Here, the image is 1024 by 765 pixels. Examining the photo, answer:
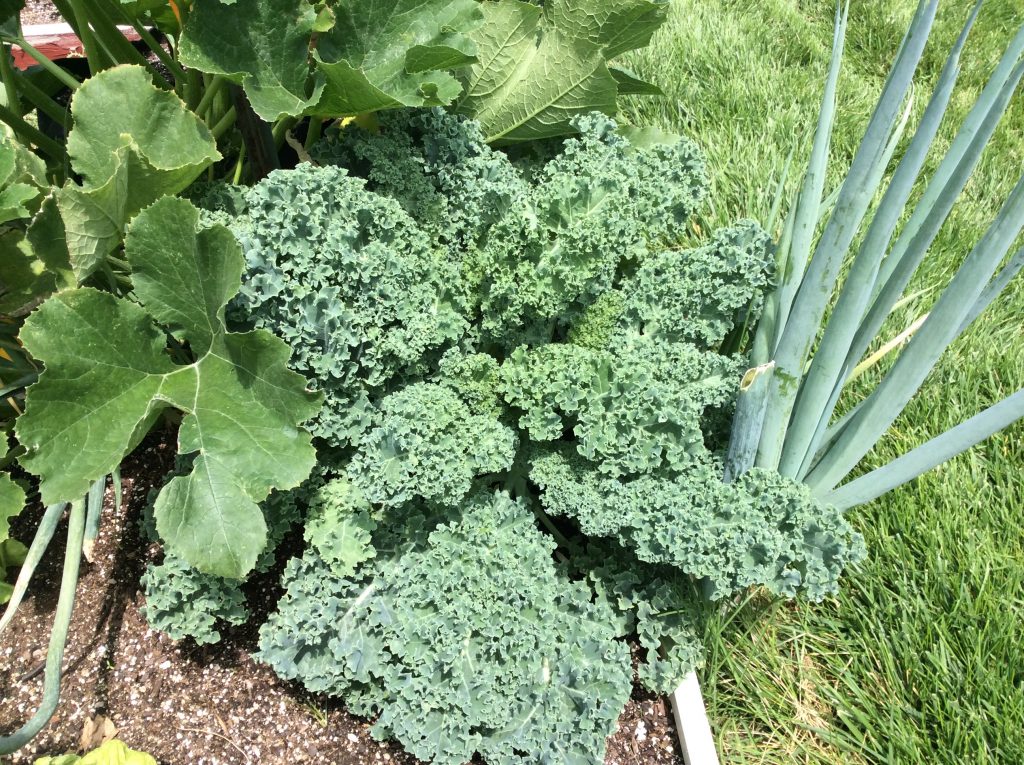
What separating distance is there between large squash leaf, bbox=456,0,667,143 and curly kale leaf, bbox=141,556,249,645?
1.41 m

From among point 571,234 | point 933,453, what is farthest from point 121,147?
point 933,453

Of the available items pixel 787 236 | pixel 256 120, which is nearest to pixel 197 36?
pixel 256 120

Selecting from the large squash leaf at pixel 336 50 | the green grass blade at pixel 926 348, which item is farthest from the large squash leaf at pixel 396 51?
the green grass blade at pixel 926 348

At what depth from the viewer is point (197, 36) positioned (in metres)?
1.67

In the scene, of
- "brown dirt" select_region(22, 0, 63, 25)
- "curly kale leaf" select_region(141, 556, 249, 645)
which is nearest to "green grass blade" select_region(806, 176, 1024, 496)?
"curly kale leaf" select_region(141, 556, 249, 645)

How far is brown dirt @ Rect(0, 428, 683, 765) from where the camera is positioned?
A: 1.84 meters

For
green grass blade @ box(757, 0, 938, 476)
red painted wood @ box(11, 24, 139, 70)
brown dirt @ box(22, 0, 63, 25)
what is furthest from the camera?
brown dirt @ box(22, 0, 63, 25)

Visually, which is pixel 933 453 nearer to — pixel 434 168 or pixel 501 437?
pixel 501 437

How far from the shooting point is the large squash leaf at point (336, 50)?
169cm

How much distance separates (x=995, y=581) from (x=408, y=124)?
195cm

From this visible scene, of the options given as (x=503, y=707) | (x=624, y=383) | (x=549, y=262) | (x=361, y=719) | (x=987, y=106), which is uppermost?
(x=987, y=106)

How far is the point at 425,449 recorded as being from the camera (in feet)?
5.85

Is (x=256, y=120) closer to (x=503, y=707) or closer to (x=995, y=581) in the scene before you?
(x=503, y=707)

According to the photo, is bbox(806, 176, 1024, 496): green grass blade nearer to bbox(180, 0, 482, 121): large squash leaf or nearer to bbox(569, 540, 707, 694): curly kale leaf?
bbox(569, 540, 707, 694): curly kale leaf
